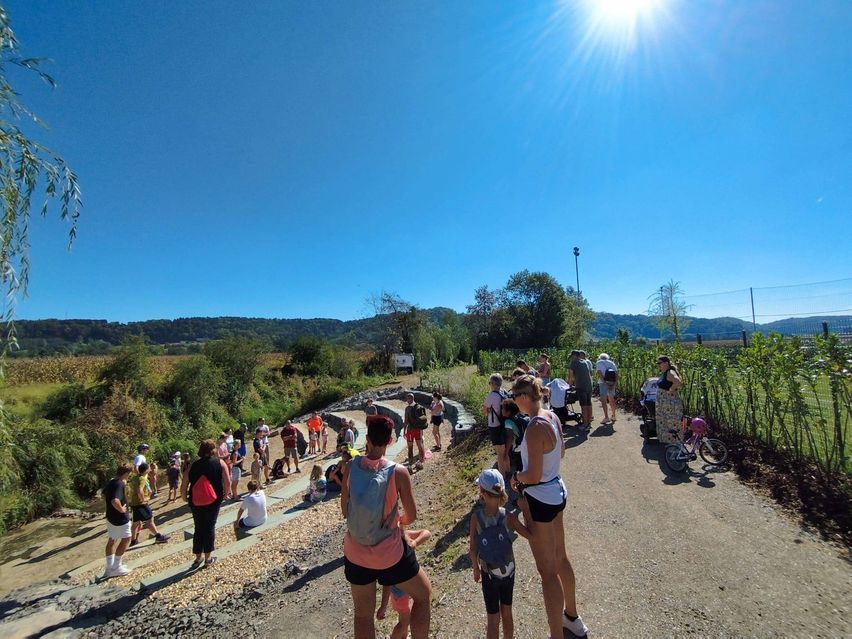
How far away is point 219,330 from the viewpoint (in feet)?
135

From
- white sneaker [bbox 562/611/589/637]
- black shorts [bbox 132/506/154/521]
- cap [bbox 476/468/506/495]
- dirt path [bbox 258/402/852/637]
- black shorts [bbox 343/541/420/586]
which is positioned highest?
cap [bbox 476/468/506/495]

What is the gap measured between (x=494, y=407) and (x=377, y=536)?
364cm

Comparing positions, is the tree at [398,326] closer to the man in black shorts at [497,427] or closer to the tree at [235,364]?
the tree at [235,364]

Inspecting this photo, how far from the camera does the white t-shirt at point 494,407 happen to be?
5746 millimetres

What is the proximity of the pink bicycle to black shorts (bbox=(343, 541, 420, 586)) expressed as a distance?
17.0 feet

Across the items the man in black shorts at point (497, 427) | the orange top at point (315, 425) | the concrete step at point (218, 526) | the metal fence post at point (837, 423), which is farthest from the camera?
the orange top at point (315, 425)

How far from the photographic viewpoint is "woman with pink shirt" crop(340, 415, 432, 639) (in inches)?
99.7

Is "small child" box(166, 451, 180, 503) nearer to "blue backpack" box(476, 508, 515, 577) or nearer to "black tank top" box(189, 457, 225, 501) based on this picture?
"black tank top" box(189, 457, 225, 501)

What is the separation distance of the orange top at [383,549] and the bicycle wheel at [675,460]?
5241mm

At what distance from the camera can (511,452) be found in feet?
15.7

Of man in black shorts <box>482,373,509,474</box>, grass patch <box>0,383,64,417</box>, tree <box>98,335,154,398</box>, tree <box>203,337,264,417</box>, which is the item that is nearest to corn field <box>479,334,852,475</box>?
man in black shorts <box>482,373,509,474</box>

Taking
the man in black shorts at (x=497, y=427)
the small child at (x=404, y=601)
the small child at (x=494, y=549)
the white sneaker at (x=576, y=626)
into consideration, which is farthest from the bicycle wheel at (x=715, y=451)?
the small child at (x=404, y=601)

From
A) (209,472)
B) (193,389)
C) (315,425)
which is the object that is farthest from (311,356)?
(209,472)

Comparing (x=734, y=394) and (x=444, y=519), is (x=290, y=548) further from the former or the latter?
(x=734, y=394)
